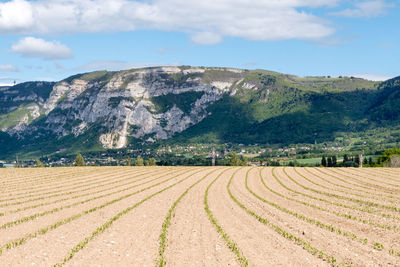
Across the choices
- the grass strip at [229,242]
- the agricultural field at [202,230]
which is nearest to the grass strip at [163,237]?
the agricultural field at [202,230]

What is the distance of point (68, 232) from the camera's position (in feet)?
88.2

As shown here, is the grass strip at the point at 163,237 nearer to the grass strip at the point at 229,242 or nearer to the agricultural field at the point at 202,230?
the agricultural field at the point at 202,230

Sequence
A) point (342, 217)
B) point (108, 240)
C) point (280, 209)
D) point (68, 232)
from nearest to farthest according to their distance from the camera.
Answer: point (108, 240), point (68, 232), point (342, 217), point (280, 209)

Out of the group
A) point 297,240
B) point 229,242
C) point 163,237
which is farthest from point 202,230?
point 297,240

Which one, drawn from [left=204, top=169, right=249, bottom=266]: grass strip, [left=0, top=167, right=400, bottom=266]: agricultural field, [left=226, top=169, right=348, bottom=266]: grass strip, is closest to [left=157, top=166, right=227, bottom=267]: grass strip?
[left=0, top=167, right=400, bottom=266]: agricultural field

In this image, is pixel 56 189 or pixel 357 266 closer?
pixel 357 266

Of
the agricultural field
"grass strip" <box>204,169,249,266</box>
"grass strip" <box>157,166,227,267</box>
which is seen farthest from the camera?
the agricultural field

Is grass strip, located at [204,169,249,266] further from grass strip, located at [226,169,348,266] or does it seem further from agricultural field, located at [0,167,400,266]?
grass strip, located at [226,169,348,266]

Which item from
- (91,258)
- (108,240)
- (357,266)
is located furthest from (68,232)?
(357,266)

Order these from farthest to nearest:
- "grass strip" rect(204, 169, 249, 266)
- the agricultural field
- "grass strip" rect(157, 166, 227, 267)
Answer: the agricultural field < "grass strip" rect(204, 169, 249, 266) < "grass strip" rect(157, 166, 227, 267)

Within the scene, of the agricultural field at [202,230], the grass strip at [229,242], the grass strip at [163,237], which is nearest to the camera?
the grass strip at [163,237]

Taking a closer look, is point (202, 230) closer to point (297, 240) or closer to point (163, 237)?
point (163, 237)

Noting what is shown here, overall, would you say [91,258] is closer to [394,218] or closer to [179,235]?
[179,235]

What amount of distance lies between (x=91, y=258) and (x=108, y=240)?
155 inches
